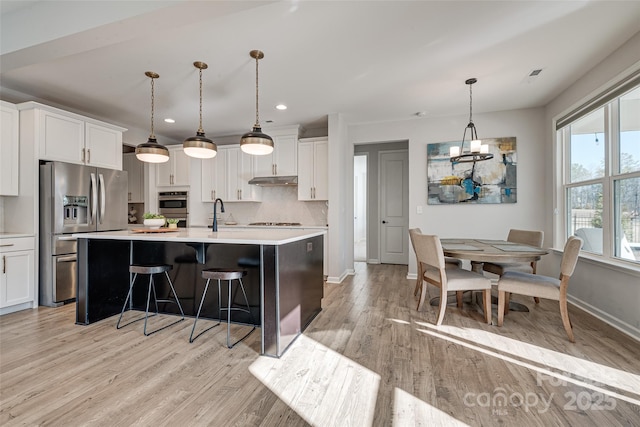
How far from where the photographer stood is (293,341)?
2.48 m

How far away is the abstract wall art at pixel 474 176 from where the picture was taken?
172 inches

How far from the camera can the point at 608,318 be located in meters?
2.84

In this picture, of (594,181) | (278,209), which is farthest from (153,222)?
(594,181)

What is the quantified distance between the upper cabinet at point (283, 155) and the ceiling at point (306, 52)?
2.14 ft

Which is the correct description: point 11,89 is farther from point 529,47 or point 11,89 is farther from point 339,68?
point 529,47

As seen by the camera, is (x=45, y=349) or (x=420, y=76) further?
(x=420, y=76)

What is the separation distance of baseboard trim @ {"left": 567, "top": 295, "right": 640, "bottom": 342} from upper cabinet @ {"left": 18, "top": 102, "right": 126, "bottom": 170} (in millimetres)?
6107

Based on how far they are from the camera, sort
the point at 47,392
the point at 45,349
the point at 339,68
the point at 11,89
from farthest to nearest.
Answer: the point at 11,89
the point at 339,68
the point at 45,349
the point at 47,392

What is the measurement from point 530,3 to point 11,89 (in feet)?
18.1

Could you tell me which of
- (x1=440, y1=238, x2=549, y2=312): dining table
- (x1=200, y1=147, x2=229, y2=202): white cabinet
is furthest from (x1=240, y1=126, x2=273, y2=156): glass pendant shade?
(x1=200, y1=147, x2=229, y2=202): white cabinet

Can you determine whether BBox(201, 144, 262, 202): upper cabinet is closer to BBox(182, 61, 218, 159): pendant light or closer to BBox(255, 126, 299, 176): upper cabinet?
BBox(255, 126, 299, 176): upper cabinet

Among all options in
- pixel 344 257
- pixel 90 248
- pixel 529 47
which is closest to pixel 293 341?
pixel 90 248

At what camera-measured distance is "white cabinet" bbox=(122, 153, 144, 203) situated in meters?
5.79

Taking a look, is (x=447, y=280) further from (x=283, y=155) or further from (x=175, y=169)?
(x=175, y=169)
